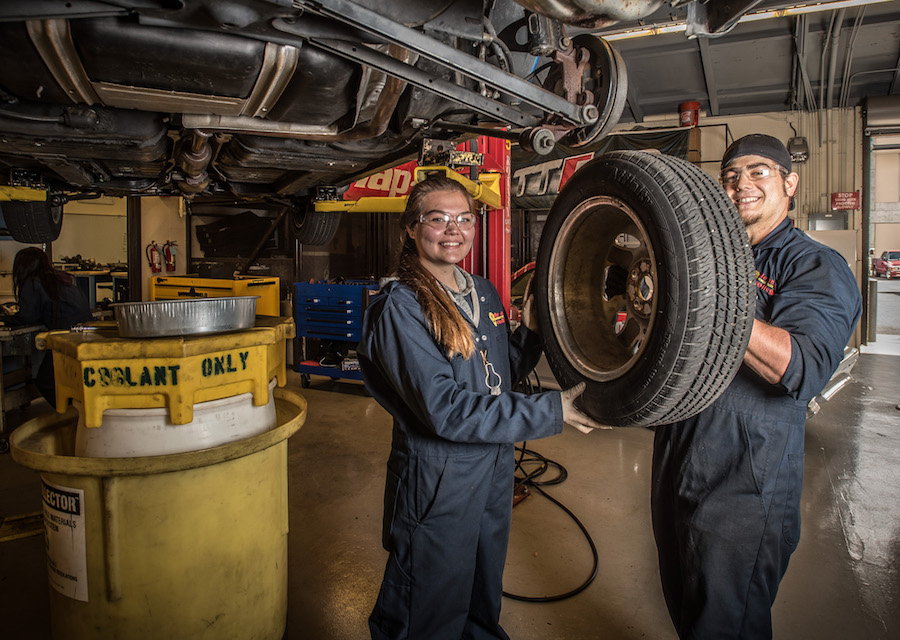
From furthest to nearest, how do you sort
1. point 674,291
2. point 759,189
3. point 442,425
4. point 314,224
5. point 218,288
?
point 218,288
point 314,224
point 759,189
point 442,425
point 674,291

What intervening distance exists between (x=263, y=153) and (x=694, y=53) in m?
6.93

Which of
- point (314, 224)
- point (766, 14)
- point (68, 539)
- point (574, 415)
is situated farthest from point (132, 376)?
point (766, 14)

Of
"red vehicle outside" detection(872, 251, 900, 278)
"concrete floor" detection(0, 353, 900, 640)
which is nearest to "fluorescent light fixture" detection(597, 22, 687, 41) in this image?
"concrete floor" detection(0, 353, 900, 640)

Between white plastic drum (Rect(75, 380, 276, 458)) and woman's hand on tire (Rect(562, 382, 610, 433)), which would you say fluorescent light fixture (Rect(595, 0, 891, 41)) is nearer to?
woman's hand on tire (Rect(562, 382, 610, 433))

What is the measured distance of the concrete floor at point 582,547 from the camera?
6.06ft

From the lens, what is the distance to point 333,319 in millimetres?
4988

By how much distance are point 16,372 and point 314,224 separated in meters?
2.42

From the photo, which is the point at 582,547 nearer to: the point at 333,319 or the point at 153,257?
the point at 333,319

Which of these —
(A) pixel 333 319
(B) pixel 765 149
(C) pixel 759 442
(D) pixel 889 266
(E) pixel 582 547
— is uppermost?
(D) pixel 889 266

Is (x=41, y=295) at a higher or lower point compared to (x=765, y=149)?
lower

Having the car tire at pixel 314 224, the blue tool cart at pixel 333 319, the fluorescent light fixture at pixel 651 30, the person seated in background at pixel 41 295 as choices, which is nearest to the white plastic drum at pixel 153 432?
the car tire at pixel 314 224

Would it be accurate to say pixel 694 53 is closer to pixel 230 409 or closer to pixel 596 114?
pixel 596 114

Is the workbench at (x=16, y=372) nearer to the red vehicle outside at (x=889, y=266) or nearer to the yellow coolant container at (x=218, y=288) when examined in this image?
the yellow coolant container at (x=218, y=288)

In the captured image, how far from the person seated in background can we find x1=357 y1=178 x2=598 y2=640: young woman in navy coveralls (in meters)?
3.43
